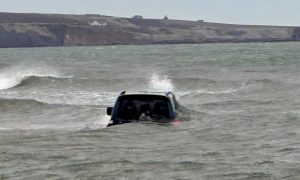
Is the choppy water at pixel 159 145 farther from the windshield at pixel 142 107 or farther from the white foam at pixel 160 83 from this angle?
the white foam at pixel 160 83

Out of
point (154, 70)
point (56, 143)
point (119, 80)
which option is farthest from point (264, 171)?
point (154, 70)

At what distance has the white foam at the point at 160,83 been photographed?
50.4m

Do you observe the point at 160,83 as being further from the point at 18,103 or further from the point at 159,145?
the point at 159,145

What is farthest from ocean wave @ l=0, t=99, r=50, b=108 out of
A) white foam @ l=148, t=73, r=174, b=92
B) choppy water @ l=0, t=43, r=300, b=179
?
white foam @ l=148, t=73, r=174, b=92

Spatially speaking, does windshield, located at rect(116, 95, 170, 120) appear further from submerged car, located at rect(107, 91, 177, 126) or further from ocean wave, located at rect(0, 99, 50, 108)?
ocean wave, located at rect(0, 99, 50, 108)

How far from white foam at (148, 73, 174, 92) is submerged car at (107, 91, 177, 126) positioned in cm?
2984

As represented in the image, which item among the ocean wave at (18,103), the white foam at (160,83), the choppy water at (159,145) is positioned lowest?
the white foam at (160,83)

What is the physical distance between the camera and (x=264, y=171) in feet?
Result: 41.8

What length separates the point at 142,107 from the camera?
1872 centimetres

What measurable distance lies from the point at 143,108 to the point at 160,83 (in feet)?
122

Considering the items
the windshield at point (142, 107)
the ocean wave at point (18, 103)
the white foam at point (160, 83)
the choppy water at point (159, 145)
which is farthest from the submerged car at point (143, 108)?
the white foam at point (160, 83)

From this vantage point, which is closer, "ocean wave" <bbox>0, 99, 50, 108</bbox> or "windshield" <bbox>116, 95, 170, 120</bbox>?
"windshield" <bbox>116, 95, 170, 120</bbox>

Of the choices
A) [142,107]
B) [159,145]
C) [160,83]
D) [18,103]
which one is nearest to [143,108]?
[142,107]

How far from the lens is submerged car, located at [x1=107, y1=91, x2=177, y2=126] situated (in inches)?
731
